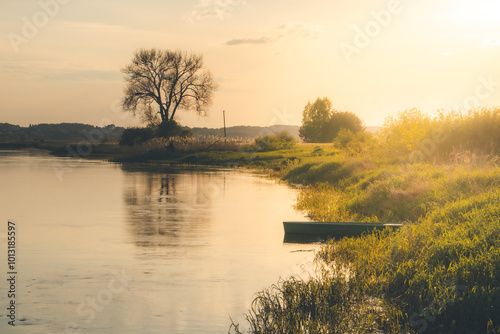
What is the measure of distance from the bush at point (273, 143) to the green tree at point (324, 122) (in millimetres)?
38688

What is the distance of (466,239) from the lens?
10.8 m

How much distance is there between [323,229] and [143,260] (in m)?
5.36

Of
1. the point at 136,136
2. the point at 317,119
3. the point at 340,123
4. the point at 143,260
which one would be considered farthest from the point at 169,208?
the point at 317,119

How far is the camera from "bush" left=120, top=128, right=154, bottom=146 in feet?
250

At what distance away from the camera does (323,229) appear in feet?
51.8

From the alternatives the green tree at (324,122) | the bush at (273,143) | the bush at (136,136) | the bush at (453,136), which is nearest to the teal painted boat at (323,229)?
the bush at (453,136)

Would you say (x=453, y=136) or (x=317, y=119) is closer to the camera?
(x=453, y=136)

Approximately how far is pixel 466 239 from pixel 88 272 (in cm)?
801

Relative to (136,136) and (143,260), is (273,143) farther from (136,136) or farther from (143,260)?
(143,260)

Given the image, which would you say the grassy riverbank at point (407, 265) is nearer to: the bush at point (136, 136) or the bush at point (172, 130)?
the bush at point (172, 130)

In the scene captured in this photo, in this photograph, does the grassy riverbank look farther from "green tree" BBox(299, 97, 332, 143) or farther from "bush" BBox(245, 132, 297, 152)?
"green tree" BBox(299, 97, 332, 143)

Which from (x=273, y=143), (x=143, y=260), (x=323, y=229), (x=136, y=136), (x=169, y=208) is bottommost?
(x=143, y=260)

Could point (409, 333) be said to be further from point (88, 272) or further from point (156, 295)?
point (88, 272)

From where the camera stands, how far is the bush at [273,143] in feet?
232
